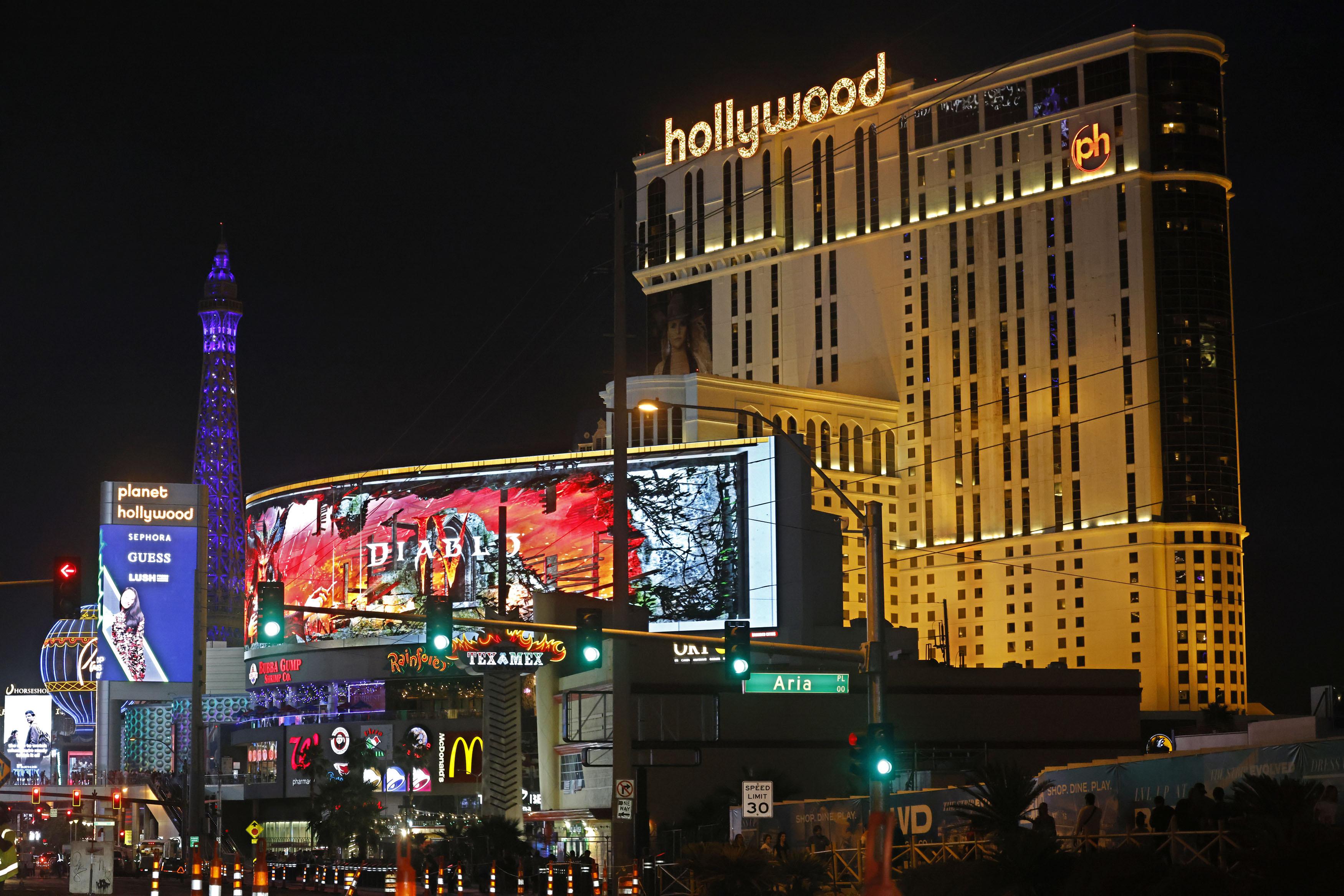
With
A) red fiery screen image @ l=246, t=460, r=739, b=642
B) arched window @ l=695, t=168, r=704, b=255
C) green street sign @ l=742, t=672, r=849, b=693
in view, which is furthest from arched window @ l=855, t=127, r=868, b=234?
green street sign @ l=742, t=672, r=849, b=693

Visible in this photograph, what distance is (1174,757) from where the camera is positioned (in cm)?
2736

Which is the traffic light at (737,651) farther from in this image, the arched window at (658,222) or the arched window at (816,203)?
the arched window at (658,222)

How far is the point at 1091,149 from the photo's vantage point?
466 feet

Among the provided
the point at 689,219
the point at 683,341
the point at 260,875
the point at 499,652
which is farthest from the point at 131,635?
the point at 260,875

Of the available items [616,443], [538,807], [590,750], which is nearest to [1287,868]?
[616,443]

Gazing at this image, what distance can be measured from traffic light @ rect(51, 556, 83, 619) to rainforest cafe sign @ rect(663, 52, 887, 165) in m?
125

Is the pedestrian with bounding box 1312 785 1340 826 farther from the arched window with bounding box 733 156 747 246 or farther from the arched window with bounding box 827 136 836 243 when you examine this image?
the arched window with bounding box 733 156 747 246

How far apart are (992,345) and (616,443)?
80.7 meters

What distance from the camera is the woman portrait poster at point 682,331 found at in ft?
542

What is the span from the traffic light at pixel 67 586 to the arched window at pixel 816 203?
129208 mm

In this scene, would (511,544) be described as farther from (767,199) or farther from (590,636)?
(590,636)

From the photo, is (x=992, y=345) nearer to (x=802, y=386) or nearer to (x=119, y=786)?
(x=802, y=386)

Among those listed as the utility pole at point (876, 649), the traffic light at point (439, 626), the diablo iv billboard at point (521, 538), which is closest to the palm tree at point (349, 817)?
the diablo iv billboard at point (521, 538)

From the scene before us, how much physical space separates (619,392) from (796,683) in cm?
3775
